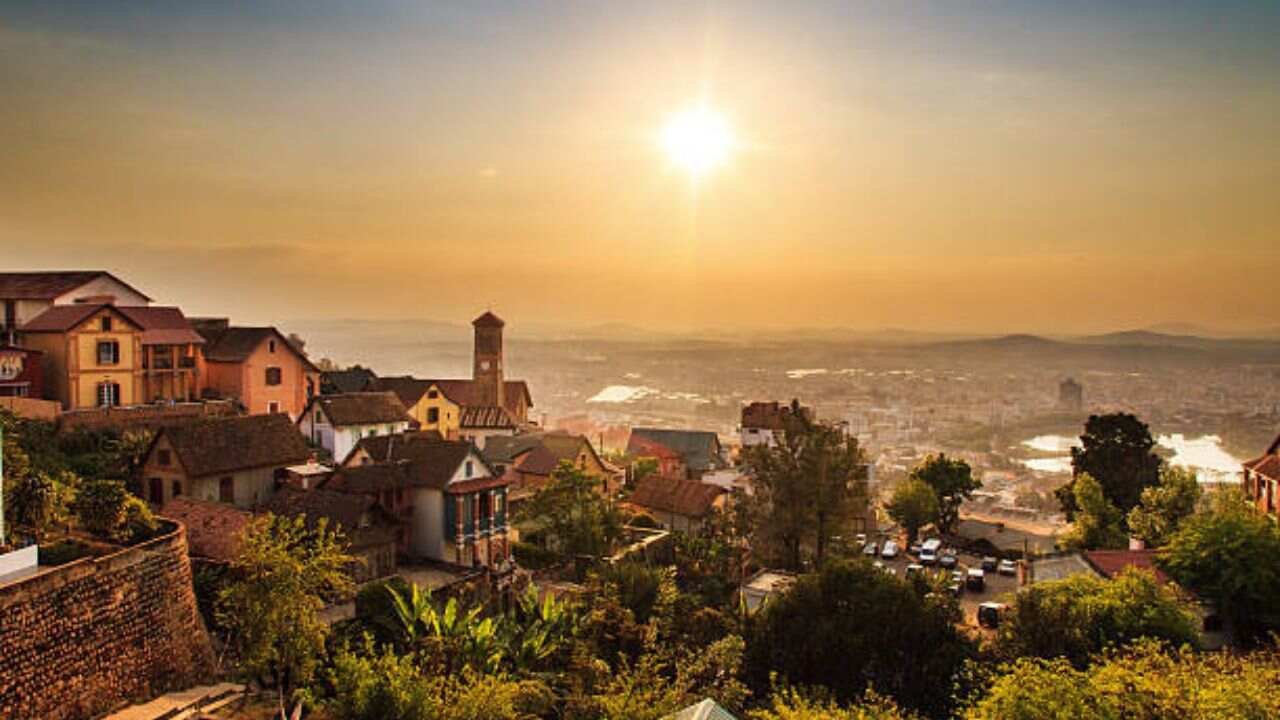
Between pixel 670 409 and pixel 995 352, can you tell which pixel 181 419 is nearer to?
pixel 670 409

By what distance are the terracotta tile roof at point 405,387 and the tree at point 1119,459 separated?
141 ft

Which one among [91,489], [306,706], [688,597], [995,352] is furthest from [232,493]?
[995,352]

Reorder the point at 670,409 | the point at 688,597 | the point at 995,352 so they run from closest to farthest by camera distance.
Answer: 1. the point at 688,597
2. the point at 670,409
3. the point at 995,352

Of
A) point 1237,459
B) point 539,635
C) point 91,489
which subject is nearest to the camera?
point 91,489

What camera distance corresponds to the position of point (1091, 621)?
27.4 metres

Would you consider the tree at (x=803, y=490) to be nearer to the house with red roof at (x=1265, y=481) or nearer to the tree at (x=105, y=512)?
the house with red roof at (x=1265, y=481)

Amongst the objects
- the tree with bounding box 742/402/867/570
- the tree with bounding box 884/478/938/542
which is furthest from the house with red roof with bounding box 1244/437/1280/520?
the tree with bounding box 742/402/867/570

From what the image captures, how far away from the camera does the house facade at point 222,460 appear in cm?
3406

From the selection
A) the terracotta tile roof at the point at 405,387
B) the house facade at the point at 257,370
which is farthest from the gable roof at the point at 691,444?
the house facade at the point at 257,370

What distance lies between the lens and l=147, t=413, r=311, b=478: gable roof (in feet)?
112

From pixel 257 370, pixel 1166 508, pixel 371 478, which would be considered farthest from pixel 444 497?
pixel 1166 508

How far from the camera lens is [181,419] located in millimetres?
40000

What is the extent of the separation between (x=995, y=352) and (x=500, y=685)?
199 meters

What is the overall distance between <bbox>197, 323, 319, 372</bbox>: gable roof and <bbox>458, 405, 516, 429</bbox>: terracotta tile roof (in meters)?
15.2
